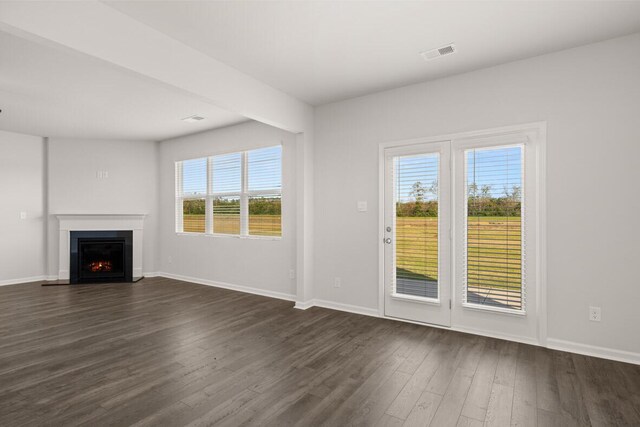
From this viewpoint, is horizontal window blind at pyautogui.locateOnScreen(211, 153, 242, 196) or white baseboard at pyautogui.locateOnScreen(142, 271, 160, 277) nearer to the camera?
horizontal window blind at pyautogui.locateOnScreen(211, 153, 242, 196)

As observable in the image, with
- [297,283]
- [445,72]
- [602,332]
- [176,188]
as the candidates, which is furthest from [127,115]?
[602,332]

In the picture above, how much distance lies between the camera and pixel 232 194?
574 cm

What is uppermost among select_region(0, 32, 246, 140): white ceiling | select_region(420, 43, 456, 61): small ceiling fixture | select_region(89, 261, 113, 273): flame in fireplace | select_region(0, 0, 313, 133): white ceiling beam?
select_region(420, 43, 456, 61): small ceiling fixture

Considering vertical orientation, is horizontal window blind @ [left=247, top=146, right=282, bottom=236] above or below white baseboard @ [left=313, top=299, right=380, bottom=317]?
above

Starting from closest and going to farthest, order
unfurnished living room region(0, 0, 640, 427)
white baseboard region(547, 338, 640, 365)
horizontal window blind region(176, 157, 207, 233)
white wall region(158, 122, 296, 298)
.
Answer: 1. unfurnished living room region(0, 0, 640, 427)
2. white baseboard region(547, 338, 640, 365)
3. white wall region(158, 122, 296, 298)
4. horizontal window blind region(176, 157, 207, 233)

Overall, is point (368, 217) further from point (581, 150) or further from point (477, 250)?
point (581, 150)

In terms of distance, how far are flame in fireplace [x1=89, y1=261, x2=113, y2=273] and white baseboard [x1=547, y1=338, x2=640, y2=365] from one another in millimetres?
7040

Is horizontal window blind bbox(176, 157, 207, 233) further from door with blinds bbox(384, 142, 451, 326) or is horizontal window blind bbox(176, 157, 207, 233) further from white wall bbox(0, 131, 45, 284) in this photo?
→ door with blinds bbox(384, 142, 451, 326)

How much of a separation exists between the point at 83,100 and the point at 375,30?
3.75 m

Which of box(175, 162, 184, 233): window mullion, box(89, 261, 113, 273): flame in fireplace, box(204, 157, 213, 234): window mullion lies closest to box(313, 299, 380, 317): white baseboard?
box(204, 157, 213, 234): window mullion

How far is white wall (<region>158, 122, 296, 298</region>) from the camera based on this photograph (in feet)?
16.5

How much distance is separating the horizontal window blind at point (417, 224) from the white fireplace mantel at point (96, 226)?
5135mm

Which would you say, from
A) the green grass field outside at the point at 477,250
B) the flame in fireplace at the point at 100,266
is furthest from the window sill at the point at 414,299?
the flame in fireplace at the point at 100,266

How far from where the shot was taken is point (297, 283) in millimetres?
4676
